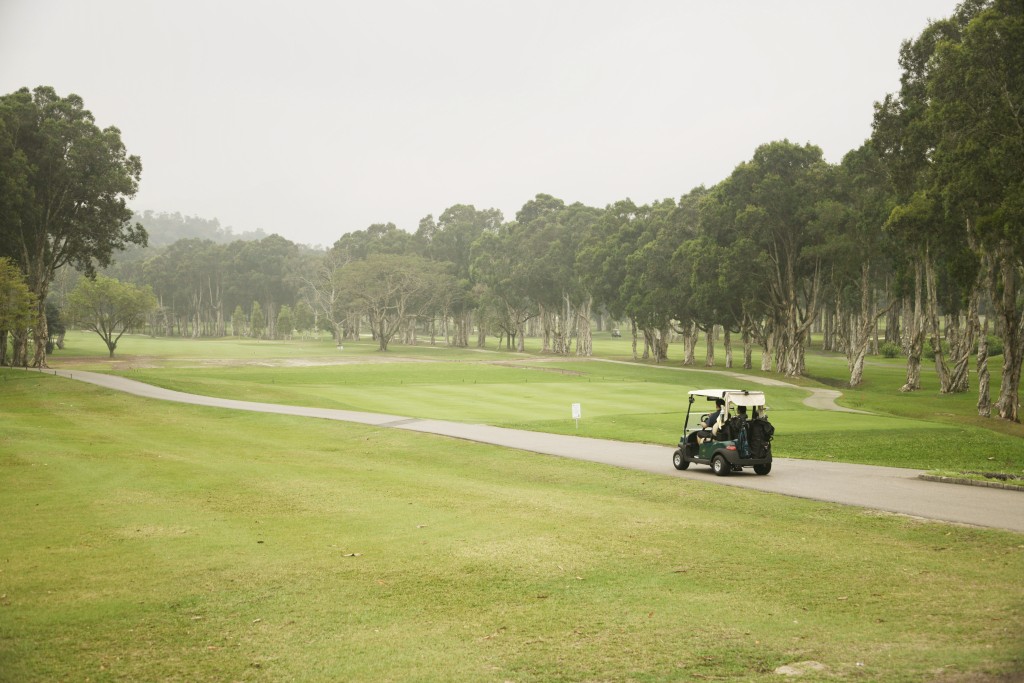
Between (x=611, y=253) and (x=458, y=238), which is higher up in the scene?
(x=458, y=238)

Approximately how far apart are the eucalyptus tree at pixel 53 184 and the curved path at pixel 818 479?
103 ft

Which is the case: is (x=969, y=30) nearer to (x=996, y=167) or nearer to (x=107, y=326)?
(x=996, y=167)

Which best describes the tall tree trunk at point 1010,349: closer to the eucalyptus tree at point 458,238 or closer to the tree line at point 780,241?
the tree line at point 780,241

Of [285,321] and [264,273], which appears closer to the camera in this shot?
[285,321]

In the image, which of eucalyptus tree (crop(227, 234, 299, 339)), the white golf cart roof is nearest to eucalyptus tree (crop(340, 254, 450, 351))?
eucalyptus tree (crop(227, 234, 299, 339))

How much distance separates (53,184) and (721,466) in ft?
163

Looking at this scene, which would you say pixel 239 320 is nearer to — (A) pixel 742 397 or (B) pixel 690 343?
(B) pixel 690 343

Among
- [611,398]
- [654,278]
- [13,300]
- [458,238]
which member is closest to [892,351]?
[654,278]

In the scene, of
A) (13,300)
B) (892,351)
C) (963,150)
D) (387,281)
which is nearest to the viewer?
(963,150)

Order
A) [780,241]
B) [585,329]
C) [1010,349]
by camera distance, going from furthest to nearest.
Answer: [585,329], [780,241], [1010,349]

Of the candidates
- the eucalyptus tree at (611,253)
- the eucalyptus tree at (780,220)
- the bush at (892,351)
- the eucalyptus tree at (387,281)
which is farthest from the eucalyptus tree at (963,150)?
the eucalyptus tree at (387,281)

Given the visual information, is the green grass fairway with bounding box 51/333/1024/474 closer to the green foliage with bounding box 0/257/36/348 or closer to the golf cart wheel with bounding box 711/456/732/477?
the golf cart wheel with bounding box 711/456/732/477

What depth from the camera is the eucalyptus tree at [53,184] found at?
49844 mm

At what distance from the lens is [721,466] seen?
20.8 m
